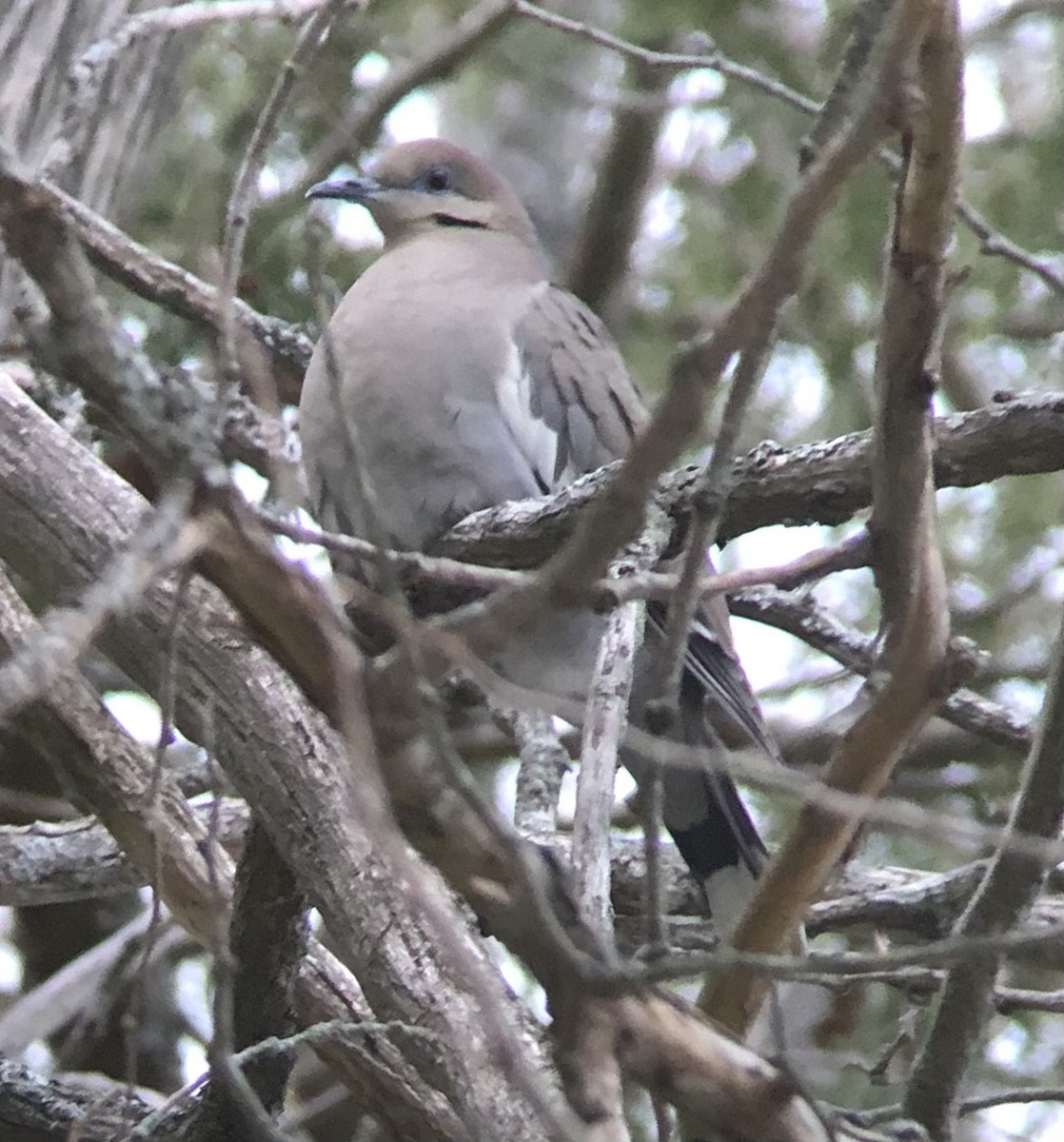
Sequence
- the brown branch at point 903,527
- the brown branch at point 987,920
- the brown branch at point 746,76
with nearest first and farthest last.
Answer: the brown branch at point 903,527
the brown branch at point 987,920
the brown branch at point 746,76

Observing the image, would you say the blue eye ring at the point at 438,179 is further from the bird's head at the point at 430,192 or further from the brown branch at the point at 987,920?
the brown branch at the point at 987,920

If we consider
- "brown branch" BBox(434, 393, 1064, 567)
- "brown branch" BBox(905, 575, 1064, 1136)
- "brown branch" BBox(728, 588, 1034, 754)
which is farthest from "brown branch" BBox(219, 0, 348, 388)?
A: "brown branch" BBox(728, 588, 1034, 754)

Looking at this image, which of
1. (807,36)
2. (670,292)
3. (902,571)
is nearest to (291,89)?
(902,571)

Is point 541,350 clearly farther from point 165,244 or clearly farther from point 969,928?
point 969,928

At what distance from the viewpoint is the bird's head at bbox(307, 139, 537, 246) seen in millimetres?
3879

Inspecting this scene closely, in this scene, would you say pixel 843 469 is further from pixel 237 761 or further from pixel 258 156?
pixel 237 761

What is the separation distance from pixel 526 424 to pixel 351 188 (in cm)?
88

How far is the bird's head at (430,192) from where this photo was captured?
3.88m

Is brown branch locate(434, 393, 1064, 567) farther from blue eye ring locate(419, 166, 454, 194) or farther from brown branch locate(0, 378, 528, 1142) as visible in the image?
blue eye ring locate(419, 166, 454, 194)

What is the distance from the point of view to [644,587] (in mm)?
1592

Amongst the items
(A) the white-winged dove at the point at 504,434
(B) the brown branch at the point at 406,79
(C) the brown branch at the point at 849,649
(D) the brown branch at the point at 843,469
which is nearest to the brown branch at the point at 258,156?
(D) the brown branch at the point at 843,469

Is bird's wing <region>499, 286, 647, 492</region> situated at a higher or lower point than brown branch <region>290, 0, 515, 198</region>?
lower

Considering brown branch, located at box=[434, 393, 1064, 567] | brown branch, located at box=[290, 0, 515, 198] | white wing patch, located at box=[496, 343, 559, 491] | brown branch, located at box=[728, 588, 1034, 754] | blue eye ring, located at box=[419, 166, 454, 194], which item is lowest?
brown branch, located at box=[728, 588, 1034, 754]

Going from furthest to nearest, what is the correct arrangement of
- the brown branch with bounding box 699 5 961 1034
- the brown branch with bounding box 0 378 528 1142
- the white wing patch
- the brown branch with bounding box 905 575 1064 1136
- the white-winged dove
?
the white wing patch < the white-winged dove < the brown branch with bounding box 0 378 528 1142 < the brown branch with bounding box 905 575 1064 1136 < the brown branch with bounding box 699 5 961 1034
